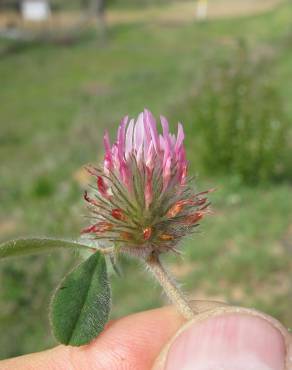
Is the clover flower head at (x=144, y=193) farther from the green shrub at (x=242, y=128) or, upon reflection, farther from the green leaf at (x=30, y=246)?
the green shrub at (x=242, y=128)

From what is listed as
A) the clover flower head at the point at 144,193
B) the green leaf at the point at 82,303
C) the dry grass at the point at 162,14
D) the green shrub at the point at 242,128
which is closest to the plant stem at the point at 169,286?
the clover flower head at the point at 144,193

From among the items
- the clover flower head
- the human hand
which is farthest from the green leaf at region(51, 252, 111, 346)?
the human hand

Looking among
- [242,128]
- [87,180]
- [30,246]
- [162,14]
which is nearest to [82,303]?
[30,246]

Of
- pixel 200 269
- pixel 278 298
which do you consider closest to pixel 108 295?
pixel 278 298

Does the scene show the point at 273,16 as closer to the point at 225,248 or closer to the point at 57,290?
the point at 225,248

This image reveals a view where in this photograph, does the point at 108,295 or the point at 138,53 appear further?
the point at 138,53

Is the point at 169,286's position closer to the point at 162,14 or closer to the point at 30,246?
the point at 30,246
